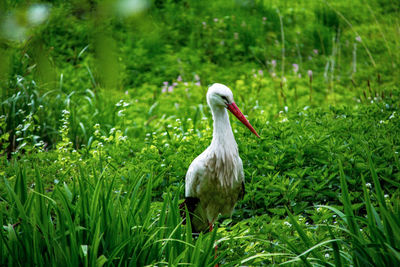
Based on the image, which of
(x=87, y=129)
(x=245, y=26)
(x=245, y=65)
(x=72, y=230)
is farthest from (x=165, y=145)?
(x=245, y=26)

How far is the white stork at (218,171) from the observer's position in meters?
3.16

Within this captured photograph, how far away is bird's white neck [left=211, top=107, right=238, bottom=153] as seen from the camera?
10.5ft

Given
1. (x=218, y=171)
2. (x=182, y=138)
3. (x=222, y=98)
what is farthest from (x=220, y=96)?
(x=182, y=138)

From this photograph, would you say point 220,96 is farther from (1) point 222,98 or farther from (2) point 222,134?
(2) point 222,134

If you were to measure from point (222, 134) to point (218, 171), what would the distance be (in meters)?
0.27

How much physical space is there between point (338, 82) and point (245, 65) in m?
1.56

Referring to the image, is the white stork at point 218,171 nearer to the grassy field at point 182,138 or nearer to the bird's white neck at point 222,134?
the bird's white neck at point 222,134

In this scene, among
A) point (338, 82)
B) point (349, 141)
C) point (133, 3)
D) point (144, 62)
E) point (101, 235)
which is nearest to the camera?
point (133, 3)

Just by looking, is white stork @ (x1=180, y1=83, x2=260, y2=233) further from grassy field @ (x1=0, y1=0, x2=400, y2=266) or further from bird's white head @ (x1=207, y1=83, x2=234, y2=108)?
grassy field @ (x1=0, y1=0, x2=400, y2=266)

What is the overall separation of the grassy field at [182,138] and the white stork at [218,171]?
0.21m

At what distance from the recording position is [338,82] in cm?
716

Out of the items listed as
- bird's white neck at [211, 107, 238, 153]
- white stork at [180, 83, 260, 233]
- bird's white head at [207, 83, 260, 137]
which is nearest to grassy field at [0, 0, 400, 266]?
white stork at [180, 83, 260, 233]

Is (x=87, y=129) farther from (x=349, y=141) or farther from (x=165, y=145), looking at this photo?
(x=349, y=141)

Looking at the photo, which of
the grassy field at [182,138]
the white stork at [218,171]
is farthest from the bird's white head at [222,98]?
the grassy field at [182,138]
